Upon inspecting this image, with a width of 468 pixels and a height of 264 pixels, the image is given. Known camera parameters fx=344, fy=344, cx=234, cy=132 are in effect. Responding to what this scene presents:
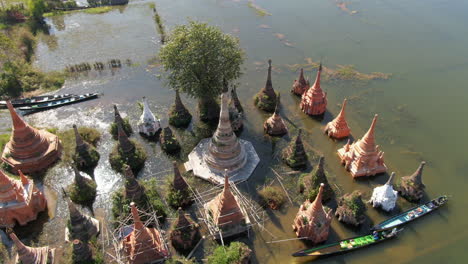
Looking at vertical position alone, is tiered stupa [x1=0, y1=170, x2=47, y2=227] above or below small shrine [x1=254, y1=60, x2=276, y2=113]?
below

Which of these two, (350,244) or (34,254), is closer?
(34,254)

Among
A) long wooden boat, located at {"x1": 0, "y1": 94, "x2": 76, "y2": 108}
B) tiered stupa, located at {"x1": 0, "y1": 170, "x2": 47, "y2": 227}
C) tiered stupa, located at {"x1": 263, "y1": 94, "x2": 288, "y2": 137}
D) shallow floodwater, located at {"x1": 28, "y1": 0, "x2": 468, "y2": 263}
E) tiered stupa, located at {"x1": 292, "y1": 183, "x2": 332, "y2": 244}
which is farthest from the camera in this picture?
long wooden boat, located at {"x1": 0, "y1": 94, "x2": 76, "y2": 108}

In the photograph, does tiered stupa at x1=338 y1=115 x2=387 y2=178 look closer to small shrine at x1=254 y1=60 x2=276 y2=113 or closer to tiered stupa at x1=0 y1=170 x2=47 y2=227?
small shrine at x1=254 y1=60 x2=276 y2=113

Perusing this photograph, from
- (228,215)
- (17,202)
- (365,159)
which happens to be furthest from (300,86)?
(17,202)

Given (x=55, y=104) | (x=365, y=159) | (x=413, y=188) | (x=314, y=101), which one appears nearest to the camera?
(x=413, y=188)

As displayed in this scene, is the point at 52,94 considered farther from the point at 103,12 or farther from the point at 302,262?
the point at 302,262

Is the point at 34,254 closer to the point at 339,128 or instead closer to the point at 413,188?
the point at 339,128

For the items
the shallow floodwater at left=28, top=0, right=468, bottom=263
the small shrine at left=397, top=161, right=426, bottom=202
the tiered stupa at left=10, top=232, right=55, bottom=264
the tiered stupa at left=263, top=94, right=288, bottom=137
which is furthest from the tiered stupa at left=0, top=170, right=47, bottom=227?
the small shrine at left=397, top=161, right=426, bottom=202
